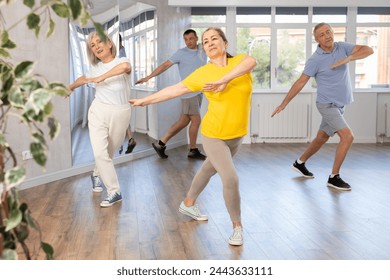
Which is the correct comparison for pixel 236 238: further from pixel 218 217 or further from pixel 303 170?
pixel 303 170

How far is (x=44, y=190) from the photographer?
5422mm

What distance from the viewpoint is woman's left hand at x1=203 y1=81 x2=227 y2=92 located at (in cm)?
334

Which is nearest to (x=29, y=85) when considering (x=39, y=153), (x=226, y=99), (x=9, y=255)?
(x=39, y=153)

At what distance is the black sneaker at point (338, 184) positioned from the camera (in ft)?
17.7

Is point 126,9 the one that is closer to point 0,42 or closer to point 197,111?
point 197,111

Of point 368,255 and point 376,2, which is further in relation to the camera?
point 376,2

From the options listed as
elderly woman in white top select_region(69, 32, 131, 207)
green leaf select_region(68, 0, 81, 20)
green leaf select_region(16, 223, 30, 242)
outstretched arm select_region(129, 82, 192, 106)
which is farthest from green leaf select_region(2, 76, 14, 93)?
elderly woman in white top select_region(69, 32, 131, 207)

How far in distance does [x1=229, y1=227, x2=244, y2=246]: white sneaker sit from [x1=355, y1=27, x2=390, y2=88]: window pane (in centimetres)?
665

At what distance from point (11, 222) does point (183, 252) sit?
211cm

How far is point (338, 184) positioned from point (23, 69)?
4388 mm

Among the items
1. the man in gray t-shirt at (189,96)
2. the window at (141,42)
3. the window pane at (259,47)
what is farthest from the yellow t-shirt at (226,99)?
the window pane at (259,47)

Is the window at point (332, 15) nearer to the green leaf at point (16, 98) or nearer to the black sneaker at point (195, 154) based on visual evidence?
the black sneaker at point (195, 154)

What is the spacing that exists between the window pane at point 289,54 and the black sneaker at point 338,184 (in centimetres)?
426

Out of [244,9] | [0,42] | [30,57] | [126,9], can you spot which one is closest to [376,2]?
[244,9]
